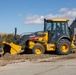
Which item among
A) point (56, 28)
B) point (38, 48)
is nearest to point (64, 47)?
point (56, 28)

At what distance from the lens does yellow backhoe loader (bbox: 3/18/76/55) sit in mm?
25406

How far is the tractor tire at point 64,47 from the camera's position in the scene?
25470 mm

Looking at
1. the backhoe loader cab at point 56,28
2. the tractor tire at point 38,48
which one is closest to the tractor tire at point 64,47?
the backhoe loader cab at point 56,28

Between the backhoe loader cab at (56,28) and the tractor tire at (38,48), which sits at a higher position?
the backhoe loader cab at (56,28)

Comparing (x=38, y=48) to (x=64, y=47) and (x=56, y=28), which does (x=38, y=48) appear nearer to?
(x=64, y=47)

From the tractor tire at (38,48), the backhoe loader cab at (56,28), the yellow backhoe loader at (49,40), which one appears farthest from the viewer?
the backhoe loader cab at (56,28)

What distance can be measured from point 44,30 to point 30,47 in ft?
6.77

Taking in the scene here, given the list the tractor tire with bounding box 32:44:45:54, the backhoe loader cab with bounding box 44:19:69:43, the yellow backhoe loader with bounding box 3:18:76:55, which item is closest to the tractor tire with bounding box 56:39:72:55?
the yellow backhoe loader with bounding box 3:18:76:55

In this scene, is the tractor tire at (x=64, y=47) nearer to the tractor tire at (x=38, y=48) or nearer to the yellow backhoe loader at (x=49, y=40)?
the yellow backhoe loader at (x=49, y=40)

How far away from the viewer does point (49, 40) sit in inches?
1022

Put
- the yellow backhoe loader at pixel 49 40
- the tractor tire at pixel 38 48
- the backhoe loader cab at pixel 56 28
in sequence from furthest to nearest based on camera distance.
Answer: the backhoe loader cab at pixel 56 28, the yellow backhoe loader at pixel 49 40, the tractor tire at pixel 38 48

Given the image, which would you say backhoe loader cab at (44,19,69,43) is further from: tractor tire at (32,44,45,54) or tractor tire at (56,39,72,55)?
tractor tire at (32,44,45,54)

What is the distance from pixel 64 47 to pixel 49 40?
54.8 inches

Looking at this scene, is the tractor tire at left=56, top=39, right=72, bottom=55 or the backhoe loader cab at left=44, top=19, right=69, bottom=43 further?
the backhoe loader cab at left=44, top=19, right=69, bottom=43
